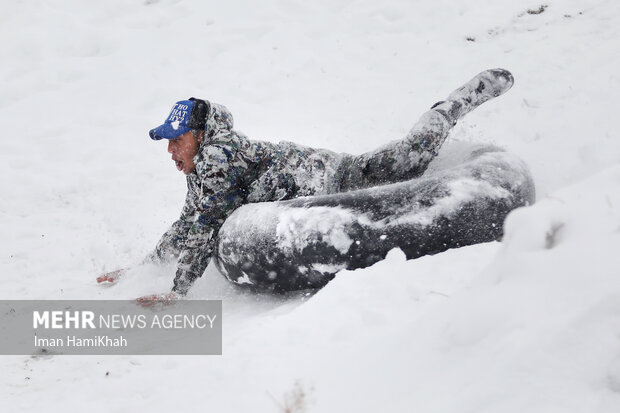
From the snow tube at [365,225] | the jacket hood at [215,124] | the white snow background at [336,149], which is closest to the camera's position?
the white snow background at [336,149]

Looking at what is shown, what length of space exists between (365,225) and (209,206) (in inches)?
41.7

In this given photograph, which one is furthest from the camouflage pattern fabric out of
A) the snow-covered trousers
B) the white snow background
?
the white snow background

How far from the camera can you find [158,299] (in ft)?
11.7

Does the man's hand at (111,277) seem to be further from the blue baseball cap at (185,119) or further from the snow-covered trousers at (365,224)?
the blue baseball cap at (185,119)

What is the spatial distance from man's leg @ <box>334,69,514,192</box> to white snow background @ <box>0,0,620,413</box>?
2.49ft

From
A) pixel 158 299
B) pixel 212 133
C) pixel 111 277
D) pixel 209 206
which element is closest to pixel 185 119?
pixel 212 133

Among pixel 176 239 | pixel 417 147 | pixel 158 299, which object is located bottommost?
pixel 158 299

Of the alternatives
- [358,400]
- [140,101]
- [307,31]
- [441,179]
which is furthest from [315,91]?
[358,400]

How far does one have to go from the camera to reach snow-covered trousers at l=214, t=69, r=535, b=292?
3.09 m

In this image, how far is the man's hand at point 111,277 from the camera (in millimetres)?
4043

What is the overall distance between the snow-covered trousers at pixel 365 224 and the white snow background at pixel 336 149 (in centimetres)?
24

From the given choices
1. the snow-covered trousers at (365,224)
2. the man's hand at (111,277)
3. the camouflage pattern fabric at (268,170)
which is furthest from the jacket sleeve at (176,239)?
the snow-covered trousers at (365,224)

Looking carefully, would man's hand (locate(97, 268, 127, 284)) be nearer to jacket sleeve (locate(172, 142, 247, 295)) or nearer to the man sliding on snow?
the man sliding on snow

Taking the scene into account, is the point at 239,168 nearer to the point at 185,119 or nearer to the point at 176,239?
the point at 185,119
